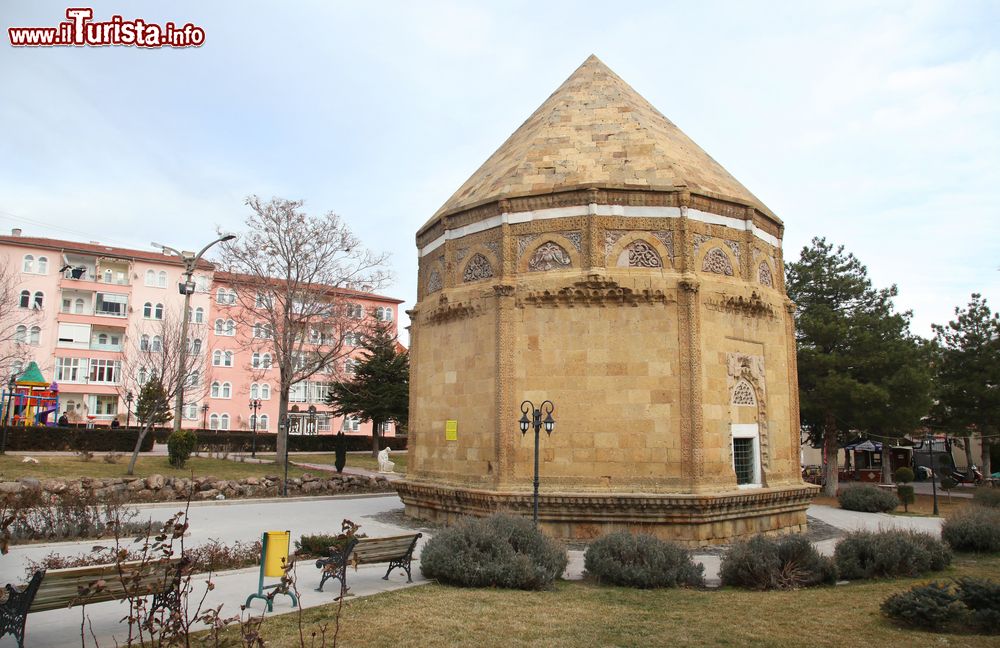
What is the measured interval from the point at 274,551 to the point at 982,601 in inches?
374

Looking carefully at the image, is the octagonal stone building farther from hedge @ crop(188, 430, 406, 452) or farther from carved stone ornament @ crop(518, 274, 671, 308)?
hedge @ crop(188, 430, 406, 452)

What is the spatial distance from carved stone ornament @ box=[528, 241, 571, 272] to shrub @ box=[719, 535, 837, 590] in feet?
24.9

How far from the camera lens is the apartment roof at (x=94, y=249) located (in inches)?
2013

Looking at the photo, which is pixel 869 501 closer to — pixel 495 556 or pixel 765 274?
pixel 765 274

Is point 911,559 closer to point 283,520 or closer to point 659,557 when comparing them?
point 659,557

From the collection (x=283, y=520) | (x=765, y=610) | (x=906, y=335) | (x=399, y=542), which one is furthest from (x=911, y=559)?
(x=906, y=335)

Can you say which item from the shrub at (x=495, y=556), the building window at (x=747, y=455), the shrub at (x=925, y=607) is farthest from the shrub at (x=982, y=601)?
the building window at (x=747, y=455)

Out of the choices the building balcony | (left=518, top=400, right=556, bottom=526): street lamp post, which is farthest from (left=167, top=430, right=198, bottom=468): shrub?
the building balcony

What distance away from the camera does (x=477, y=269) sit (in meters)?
17.5

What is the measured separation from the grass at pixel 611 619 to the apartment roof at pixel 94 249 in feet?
164

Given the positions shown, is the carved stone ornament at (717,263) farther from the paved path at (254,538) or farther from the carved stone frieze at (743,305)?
the paved path at (254,538)

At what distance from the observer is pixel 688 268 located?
15.9 meters

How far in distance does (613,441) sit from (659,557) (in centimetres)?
433

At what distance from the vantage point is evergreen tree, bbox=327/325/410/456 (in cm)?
4488
